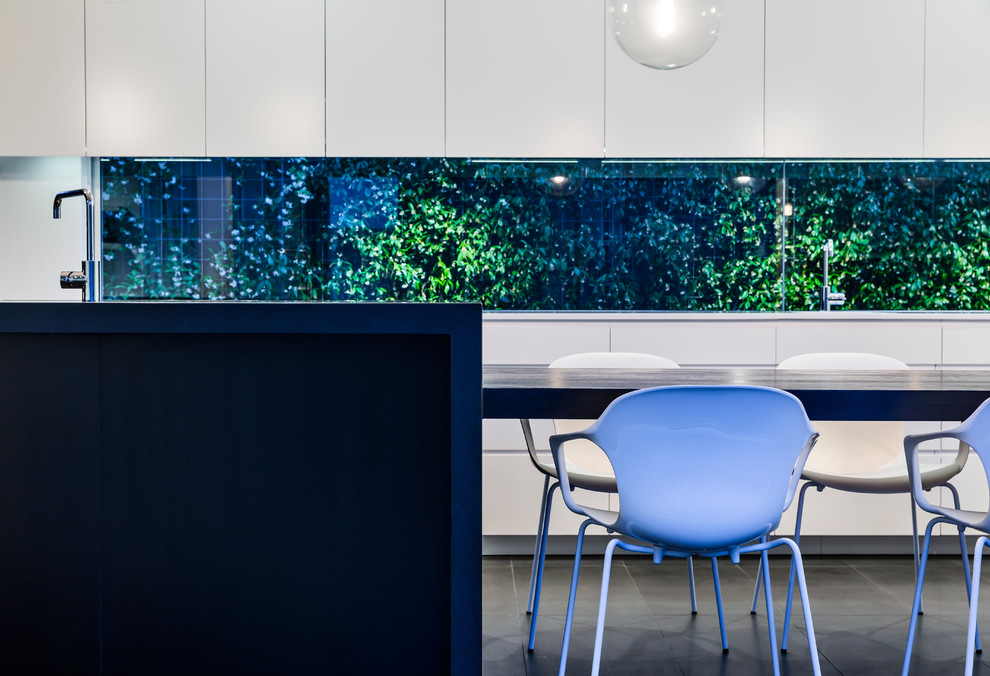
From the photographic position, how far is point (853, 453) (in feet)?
9.03

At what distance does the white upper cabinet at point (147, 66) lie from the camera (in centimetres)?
387

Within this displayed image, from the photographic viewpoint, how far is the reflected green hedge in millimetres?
4121

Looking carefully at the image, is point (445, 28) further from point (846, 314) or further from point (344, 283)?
point (846, 314)

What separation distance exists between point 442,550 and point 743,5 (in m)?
3.18

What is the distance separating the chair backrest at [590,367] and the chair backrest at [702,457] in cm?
83

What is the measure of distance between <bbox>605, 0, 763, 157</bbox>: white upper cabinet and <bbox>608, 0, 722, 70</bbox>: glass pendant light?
60.6 inches

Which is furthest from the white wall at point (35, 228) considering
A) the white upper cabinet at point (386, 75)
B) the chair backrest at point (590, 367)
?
the chair backrest at point (590, 367)

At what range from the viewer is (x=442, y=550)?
154 cm

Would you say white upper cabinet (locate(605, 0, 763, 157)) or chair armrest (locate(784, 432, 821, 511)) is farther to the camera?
white upper cabinet (locate(605, 0, 763, 157))

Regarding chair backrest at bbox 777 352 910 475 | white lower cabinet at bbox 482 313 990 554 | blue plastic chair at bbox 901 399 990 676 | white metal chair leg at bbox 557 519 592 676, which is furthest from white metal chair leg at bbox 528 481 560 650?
white lower cabinet at bbox 482 313 990 554

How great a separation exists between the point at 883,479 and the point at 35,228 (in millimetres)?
3755

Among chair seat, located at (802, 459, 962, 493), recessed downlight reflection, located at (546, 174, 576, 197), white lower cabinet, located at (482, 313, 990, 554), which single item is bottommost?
chair seat, located at (802, 459, 962, 493)

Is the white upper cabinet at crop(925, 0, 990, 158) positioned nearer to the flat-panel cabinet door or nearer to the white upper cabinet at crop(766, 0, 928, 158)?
the white upper cabinet at crop(766, 0, 928, 158)

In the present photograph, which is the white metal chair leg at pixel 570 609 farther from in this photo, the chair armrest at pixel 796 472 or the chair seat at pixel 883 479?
the chair seat at pixel 883 479
